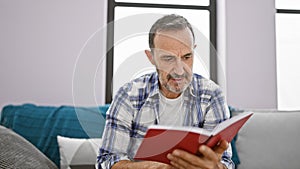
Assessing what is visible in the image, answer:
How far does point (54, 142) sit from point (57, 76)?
66 centimetres

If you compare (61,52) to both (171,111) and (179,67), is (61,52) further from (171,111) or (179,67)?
(179,67)

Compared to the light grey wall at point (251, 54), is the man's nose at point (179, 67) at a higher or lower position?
lower

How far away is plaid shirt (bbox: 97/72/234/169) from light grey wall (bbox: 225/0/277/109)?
1.40 m

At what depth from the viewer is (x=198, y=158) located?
938mm

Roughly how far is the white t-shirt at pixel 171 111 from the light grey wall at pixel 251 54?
1.45 m

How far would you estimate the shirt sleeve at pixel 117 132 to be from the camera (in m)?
1.17

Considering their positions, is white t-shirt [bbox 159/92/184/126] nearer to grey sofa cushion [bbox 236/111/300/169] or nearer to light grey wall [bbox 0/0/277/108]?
grey sofa cushion [bbox 236/111/300/169]

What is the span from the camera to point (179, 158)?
3.07ft

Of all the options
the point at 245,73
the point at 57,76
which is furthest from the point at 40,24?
the point at 245,73

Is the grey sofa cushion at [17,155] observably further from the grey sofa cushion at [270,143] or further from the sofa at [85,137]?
the grey sofa cushion at [270,143]

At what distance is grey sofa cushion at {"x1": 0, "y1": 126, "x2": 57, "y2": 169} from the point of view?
1.09 metres

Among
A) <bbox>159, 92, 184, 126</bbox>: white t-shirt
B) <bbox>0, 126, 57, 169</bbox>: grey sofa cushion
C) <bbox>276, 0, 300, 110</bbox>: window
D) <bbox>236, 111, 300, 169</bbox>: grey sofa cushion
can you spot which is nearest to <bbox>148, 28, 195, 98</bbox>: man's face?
<bbox>159, 92, 184, 126</bbox>: white t-shirt

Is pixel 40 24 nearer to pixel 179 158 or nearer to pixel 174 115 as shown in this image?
pixel 174 115

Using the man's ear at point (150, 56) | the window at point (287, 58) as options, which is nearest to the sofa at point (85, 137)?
the window at point (287, 58)
